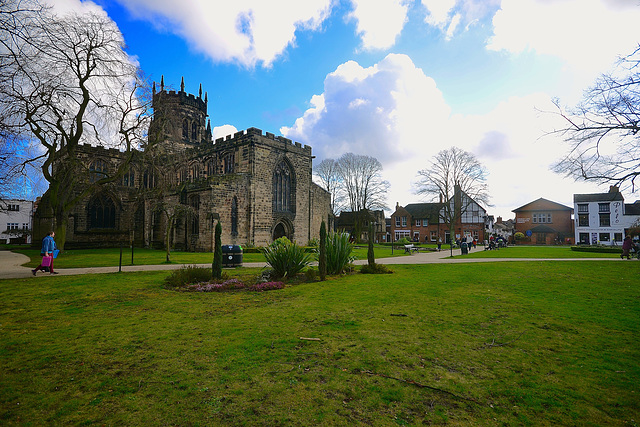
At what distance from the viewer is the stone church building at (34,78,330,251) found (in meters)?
29.1

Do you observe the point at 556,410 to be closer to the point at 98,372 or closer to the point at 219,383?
the point at 219,383

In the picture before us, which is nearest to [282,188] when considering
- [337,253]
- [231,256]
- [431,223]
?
[231,256]

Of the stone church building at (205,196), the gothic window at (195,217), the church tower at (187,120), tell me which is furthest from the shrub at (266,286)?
the church tower at (187,120)

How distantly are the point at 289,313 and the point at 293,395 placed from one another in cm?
364

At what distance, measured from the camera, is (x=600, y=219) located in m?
56.8

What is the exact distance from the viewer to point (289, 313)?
717 centimetres

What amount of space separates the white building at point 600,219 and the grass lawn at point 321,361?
62.5 metres

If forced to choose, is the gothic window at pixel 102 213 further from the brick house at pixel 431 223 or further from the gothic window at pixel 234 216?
the brick house at pixel 431 223

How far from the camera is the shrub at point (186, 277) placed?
11.1 meters

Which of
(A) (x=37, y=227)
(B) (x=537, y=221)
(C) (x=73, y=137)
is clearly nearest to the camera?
(C) (x=73, y=137)

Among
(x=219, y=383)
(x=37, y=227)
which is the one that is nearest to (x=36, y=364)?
(x=219, y=383)

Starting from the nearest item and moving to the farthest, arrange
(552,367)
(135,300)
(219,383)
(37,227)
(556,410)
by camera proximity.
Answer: (556,410), (219,383), (552,367), (135,300), (37,227)

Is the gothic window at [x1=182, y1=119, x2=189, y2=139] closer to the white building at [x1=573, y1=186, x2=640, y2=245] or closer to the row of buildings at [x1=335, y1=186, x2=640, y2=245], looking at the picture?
the row of buildings at [x1=335, y1=186, x2=640, y2=245]

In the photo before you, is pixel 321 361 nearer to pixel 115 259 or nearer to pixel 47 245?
pixel 47 245
